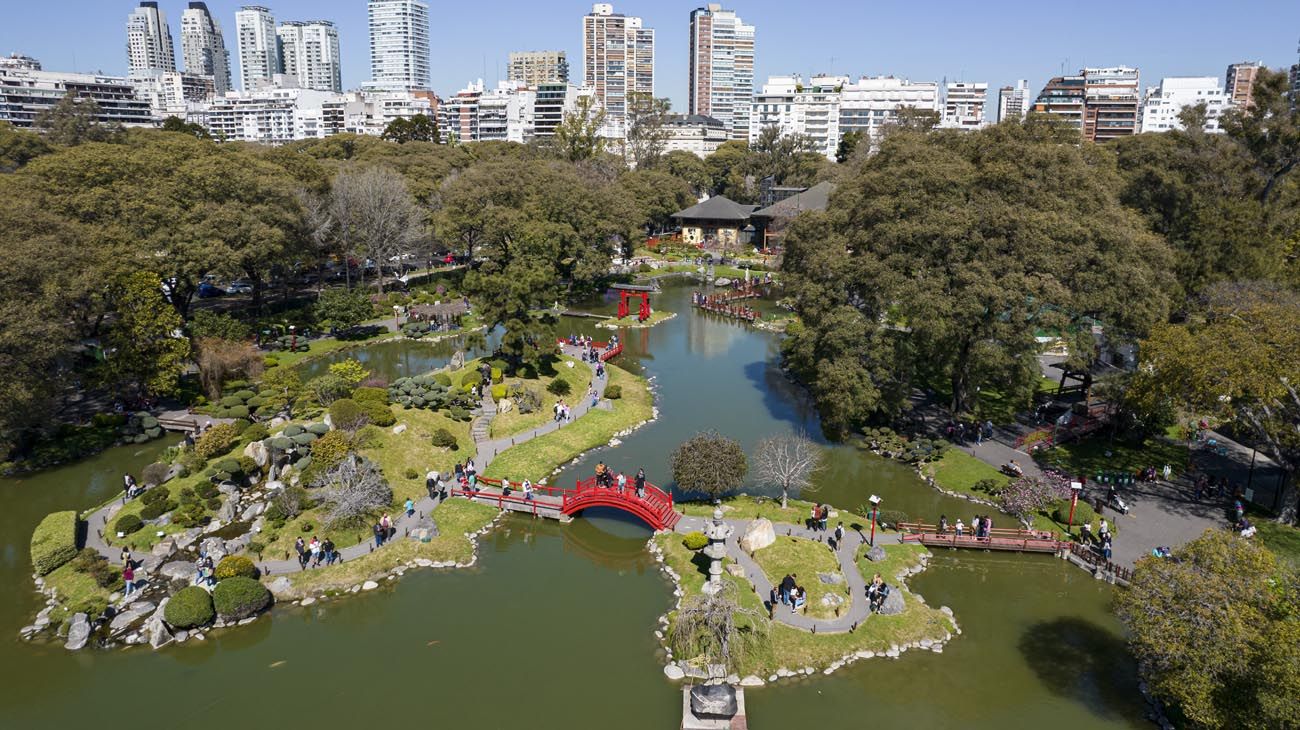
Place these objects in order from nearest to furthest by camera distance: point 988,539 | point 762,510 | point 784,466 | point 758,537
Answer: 1. point 758,537
2. point 988,539
3. point 762,510
4. point 784,466

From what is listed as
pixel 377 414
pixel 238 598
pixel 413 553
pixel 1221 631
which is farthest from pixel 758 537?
pixel 377 414

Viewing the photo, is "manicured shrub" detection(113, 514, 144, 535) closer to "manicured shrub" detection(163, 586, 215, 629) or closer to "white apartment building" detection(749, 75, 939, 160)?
"manicured shrub" detection(163, 586, 215, 629)

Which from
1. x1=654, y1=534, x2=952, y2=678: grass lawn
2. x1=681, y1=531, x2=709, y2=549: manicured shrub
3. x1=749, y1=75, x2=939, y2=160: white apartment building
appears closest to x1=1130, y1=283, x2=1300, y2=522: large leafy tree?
x1=654, y1=534, x2=952, y2=678: grass lawn

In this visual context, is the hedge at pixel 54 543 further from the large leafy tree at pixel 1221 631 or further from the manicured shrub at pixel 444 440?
the large leafy tree at pixel 1221 631

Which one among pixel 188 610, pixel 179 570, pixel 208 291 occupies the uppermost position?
pixel 208 291

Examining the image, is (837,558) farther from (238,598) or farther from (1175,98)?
(1175,98)

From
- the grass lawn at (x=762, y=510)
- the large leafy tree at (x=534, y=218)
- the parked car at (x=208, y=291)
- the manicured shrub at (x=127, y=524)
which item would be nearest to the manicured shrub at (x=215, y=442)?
the manicured shrub at (x=127, y=524)
